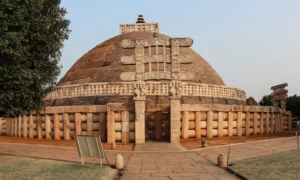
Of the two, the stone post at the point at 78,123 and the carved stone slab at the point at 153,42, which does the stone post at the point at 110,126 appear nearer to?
the stone post at the point at 78,123

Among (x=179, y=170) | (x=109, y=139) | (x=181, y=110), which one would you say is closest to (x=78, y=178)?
(x=179, y=170)

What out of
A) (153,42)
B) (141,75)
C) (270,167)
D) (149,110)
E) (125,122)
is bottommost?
(270,167)

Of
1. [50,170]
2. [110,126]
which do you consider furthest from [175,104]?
[50,170]

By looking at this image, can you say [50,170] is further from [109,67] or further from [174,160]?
[109,67]

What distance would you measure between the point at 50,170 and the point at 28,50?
4.41m

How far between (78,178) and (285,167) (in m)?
4.86

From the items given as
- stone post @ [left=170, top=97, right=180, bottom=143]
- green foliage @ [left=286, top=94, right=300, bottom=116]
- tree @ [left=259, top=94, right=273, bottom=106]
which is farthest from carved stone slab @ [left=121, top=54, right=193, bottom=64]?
tree @ [left=259, top=94, right=273, bottom=106]

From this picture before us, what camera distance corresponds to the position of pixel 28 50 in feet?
33.5

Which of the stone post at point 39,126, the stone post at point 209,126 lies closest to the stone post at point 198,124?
the stone post at point 209,126

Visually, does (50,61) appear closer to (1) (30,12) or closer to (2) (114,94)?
(1) (30,12)

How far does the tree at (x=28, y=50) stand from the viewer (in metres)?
8.98

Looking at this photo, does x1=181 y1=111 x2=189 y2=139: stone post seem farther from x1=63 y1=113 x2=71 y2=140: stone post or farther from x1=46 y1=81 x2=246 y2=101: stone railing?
x1=63 y1=113 x2=71 y2=140: stone post

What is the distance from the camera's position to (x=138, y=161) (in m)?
9.02

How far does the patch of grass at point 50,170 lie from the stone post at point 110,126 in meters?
5.03
